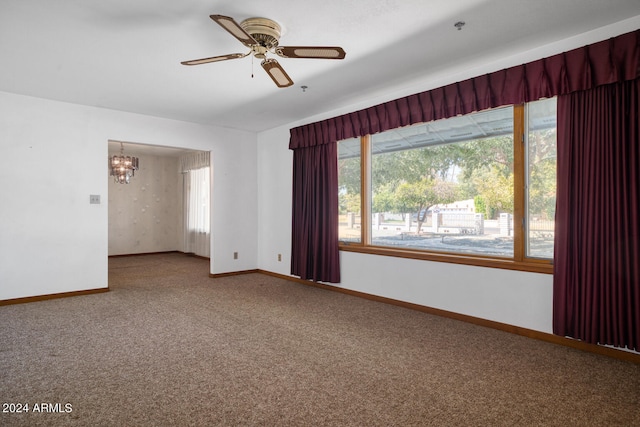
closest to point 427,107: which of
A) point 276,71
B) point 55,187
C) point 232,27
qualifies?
point 276,71

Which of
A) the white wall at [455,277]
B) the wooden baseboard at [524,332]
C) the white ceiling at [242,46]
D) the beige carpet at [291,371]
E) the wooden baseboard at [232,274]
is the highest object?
the white ceiling at [242,46]

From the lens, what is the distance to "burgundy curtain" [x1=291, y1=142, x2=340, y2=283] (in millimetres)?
4969

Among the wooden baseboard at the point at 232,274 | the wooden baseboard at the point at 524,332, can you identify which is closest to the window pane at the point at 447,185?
the wooden baseboard at the point at 524,332

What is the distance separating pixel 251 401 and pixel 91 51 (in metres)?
3.20

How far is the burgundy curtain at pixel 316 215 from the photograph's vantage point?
4.97 metres

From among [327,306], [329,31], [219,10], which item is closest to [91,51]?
[219,10]

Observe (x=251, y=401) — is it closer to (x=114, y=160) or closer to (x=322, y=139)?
(x=322, y=139)

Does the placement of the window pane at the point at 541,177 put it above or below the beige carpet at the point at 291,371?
above

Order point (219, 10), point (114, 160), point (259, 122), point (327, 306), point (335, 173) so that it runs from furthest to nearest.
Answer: point (114, 160) < point (259, 122) < point (335, 173) < point (327, 306) < point (219, 10)

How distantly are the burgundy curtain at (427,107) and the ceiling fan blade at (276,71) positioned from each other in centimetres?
162

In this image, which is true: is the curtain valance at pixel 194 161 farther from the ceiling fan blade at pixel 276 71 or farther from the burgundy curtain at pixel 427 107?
the ceiling fan blade at pixel 276 71

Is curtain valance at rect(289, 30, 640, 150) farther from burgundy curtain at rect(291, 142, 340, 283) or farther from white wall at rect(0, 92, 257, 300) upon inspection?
white wall at rect(0, 92, 257, 300)

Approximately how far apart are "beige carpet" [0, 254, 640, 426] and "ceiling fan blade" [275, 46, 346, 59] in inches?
87.0

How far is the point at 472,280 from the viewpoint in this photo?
361 centimetres
